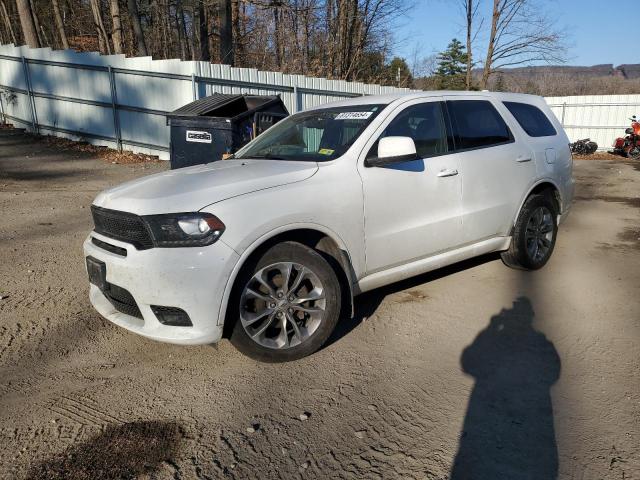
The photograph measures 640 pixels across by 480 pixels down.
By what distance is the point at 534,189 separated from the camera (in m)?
4.83

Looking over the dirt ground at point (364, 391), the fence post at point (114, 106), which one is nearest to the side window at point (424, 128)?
the dirt ground at point (364, 391)

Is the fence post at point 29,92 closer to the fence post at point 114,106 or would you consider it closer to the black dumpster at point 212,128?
the fence post at point 114,106

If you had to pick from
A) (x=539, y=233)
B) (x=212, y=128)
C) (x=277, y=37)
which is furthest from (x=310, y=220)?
(x=277, y=37)

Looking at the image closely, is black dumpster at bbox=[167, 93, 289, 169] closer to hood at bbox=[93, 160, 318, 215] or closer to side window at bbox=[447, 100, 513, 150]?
hood at bbox=[93, 160, 318, 215]

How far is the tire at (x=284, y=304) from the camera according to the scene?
3.01 metres

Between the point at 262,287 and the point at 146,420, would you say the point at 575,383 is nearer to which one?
the point at 262,287

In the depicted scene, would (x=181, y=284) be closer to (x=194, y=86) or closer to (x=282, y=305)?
(x=282, y=305)

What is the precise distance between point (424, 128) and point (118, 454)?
3.17 m

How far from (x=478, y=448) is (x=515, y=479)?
245 millimetres

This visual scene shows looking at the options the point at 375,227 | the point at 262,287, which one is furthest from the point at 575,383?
the point at 262,287

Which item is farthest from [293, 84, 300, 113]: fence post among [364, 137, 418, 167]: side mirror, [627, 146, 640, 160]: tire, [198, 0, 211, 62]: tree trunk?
[627, 146, 640, 160]: tire

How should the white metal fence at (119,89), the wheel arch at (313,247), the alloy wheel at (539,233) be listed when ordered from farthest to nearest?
the white metal fence at (119,89)
the alloy wheel at (539,233)
the wheel arch at (313,247)

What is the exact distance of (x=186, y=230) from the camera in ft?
9.25

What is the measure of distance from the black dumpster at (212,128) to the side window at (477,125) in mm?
3400
